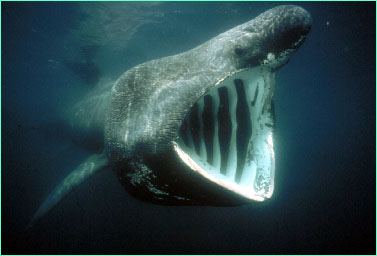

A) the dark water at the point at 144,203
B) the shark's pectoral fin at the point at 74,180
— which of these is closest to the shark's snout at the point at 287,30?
the shark's pectoral fin at the point at 74,180

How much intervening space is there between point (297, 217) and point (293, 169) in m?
10.7

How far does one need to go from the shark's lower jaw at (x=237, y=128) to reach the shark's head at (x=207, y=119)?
0.01 m

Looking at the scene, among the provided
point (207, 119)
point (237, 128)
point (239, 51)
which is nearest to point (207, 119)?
point (207, 119)

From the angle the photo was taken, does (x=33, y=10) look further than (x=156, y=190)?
Yes

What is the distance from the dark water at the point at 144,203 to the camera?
40.3 feet

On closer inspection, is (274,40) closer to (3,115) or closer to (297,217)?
(297,217)

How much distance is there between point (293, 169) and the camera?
27.1 m

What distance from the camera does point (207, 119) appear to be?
3.28m

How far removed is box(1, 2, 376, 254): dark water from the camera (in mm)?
12297

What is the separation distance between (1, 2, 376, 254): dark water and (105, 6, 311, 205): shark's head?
180 inches

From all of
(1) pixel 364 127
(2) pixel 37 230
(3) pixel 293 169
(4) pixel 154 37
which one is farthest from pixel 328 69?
(2) pixel 37 230

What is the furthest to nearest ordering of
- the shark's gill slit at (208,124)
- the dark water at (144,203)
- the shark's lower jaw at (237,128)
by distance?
the dark water at (144,203), the shark's gill slit at (208,124), the shark's lower jaw at (237,128)

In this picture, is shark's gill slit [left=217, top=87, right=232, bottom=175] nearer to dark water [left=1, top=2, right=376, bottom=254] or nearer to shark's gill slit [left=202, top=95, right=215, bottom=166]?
shark's gill slit [left=202, top=95, right=215, bottom=166]

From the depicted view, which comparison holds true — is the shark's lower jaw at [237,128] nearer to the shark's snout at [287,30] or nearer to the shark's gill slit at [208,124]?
the shark's gill slit at [208,124]
